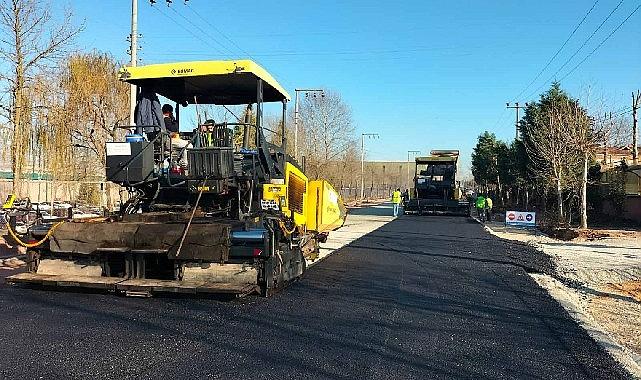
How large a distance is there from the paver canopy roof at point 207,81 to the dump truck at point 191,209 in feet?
0.05

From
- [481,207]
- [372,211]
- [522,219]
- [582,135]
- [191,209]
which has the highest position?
[582,135]

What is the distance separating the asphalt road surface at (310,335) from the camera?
4.68m

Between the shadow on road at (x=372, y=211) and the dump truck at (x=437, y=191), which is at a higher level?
the dump truck at (x=437, y=191)

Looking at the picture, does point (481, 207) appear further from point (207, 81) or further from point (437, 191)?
point (207, 81)

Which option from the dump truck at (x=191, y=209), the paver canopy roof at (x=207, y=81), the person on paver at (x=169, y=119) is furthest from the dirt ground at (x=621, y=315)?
the person on paver at (x=169, y=119)

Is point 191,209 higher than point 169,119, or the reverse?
point 169,119

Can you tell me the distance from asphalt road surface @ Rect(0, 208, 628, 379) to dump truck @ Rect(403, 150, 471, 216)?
2500 centimetres

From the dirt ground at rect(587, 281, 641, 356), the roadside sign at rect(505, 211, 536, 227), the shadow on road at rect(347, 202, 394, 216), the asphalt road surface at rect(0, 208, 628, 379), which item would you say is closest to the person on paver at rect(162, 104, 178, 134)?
the asphalt road surface at rect(0, 208, 628, 379)

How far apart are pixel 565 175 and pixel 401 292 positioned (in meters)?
18.8

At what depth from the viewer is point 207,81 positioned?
870cm

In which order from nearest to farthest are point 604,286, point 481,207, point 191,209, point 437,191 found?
point 191,209, point 604,286, point 481,207, point 437,191

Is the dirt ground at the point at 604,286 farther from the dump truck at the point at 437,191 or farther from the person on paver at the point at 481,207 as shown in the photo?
the dump truck at the point at 437,191

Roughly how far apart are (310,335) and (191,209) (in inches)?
123

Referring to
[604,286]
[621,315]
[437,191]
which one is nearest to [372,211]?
[437,191]
